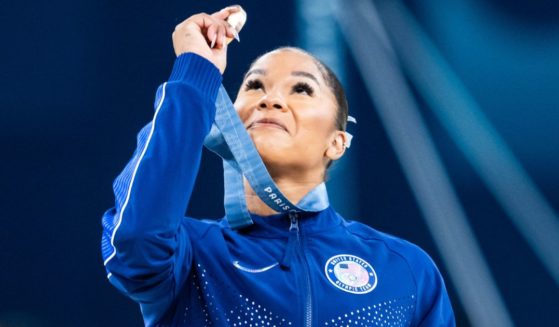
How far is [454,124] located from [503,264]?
584 mm

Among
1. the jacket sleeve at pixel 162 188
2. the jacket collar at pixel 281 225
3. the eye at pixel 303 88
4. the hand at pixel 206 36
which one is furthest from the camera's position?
the eye at pixel 303 88

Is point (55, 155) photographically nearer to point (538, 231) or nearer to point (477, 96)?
point (477, 96)

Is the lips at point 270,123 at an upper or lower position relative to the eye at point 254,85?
lower

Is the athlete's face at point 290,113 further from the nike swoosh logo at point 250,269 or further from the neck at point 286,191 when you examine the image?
the nike swoosh logo at point 250,269

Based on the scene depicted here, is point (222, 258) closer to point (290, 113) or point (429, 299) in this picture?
point (290, 113)

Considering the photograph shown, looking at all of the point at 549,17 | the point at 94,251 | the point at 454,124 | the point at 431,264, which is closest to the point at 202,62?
the point at 431,264

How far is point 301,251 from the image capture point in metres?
1.69

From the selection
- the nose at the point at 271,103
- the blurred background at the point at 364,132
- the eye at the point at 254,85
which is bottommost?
the blurred background at the point at 364,132

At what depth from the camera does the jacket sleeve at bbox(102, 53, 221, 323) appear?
1334 millimetres

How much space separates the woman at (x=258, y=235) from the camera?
1371mm

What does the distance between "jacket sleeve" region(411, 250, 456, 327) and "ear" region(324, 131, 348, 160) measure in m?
0.31

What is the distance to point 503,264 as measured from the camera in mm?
3256

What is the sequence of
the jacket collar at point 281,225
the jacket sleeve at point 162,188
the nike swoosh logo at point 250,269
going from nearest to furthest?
1. the jacket sleeve at point 162,188
2. the nike swoosh logo at point 250,269
3. the jacket collar at point 281,225

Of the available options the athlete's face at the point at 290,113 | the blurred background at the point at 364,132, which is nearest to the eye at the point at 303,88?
the athlete's face at the point at 290,113
